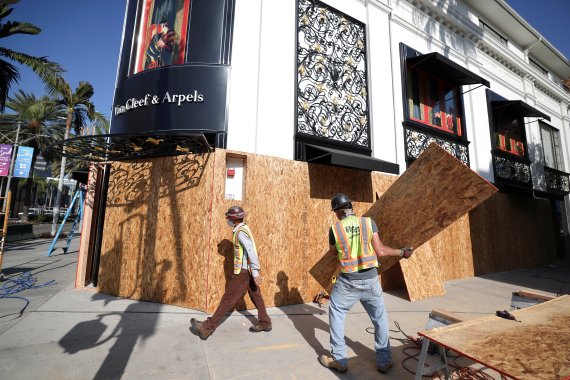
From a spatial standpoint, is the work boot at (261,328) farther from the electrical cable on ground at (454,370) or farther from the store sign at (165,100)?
the store sign at (165,100)

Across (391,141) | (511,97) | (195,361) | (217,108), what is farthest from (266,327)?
(511,97)

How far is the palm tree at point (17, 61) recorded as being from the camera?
516 inches

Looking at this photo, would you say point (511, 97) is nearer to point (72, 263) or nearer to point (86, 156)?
point (86, 156)

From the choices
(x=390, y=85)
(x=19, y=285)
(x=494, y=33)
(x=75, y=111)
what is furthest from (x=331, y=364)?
(x=75, y=111)

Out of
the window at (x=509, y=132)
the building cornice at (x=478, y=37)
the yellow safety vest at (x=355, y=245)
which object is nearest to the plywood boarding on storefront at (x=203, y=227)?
the yellow safety vest at (x=355, y=245)

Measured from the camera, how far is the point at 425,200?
3.46m

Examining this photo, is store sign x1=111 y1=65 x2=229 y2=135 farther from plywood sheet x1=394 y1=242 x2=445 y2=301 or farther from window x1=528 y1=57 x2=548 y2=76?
window x1=528 y1=57 x2=548 y2=76

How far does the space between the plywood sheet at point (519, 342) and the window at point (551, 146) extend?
17068mm

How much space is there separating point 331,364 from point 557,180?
18157 mm

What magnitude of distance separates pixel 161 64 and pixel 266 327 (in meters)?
6.09

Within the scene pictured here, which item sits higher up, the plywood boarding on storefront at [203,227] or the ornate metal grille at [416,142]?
the ornate metal grille at [416,142]

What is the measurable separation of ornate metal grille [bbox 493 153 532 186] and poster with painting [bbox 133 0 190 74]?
40.6ft

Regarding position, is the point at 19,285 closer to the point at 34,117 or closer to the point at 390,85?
the point at 390,85

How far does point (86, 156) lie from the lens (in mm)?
6664
